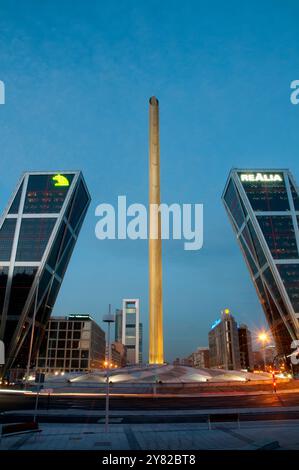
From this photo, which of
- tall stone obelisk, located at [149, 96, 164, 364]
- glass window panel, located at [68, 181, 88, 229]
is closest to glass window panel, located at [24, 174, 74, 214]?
glass window panel, located at [68, 181, 88, 229]

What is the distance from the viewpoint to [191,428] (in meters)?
18.0

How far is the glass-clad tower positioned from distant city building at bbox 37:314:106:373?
37.4 m

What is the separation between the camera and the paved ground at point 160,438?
12.8m

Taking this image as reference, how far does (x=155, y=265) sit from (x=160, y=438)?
57.7m

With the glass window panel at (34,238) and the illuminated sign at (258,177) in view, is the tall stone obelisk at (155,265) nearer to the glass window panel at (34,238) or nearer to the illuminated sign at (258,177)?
the glass window panel at (34,238)

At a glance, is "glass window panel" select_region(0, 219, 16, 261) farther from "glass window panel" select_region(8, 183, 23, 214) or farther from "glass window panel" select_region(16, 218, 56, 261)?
"glass window panel" select_region(8, 183, 23, 214)

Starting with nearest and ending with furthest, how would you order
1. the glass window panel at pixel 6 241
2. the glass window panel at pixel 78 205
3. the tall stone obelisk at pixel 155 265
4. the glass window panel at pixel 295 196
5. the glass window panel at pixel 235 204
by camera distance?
the tall stone obelisk at pixel 155 265 → the glass window panel at pixel 6 241 → the glass window panel at pixel 78 205 → the glass window panel at pixel 235 204 → the glass window panel at pixel 295 196

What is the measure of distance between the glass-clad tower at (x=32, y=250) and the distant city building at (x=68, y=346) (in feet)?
123

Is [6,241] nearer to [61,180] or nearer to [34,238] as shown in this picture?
[34,238]

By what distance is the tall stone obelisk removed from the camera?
228 feet

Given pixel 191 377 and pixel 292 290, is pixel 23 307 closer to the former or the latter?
pixel 191 377

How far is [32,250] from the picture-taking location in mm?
113375

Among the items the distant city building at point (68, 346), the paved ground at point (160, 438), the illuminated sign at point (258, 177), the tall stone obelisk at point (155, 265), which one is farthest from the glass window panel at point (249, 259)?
the paved ground at point (160, 438)

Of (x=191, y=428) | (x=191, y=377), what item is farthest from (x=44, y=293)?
(x=191, y=428)
